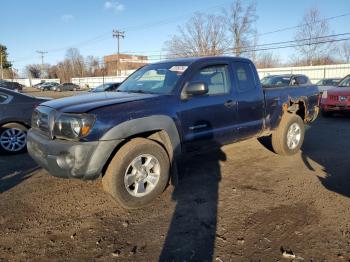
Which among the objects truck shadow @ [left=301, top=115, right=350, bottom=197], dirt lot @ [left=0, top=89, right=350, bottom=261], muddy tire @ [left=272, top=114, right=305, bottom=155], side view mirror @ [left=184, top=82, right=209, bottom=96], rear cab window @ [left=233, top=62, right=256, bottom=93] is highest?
rear cab window @ [left=233, top=62, right=256, bottom=93]

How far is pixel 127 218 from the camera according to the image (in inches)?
151

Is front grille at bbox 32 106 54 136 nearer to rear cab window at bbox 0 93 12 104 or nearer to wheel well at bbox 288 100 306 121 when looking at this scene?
rear cab window at bbox 0 93 12 104

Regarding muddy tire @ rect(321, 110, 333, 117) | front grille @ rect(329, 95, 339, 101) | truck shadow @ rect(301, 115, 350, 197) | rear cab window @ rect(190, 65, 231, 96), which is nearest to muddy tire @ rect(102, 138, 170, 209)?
rear cab window @ rect(190, 65, 231, 96)

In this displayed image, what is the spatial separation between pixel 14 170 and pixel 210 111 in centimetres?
357

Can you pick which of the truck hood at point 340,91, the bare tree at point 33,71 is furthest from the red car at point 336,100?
the bare tree at point 33,71

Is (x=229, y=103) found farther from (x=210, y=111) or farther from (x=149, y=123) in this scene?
(x=149, y=123)

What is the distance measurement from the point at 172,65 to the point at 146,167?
1696 millimetres

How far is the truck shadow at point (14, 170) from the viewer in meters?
5.05

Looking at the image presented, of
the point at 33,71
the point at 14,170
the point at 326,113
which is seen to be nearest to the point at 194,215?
the point at 14,170

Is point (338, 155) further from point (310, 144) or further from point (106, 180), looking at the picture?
point (106, 180)

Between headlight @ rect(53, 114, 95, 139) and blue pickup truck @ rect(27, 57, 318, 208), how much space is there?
0.4 inches

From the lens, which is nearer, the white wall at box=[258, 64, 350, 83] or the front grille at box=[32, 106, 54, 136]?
the front grille at box=[32, 106, 54, 136]

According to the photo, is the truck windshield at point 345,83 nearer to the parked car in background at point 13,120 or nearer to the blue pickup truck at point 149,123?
the blue pickup truck at point 149,123

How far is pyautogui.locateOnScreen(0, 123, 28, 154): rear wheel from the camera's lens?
22.2ft
